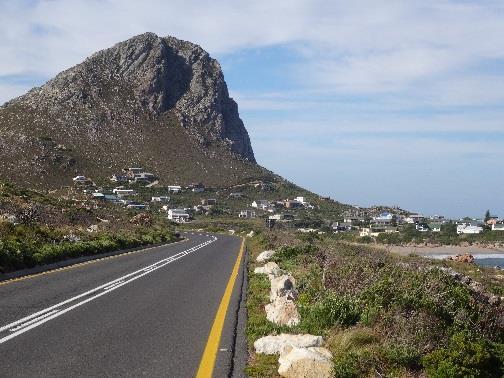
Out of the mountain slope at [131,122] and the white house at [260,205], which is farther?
the white house at [260,205]

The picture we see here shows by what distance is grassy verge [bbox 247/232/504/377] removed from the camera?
6.44m

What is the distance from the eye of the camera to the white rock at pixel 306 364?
255 inches

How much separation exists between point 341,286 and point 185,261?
51.7 feet

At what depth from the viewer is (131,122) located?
395 ft

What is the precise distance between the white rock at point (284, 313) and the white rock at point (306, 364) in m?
2.61

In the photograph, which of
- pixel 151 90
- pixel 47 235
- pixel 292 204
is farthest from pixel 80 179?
pixel 47 235

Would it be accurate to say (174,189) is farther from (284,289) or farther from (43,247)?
(284,289)

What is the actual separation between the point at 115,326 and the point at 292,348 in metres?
3.77

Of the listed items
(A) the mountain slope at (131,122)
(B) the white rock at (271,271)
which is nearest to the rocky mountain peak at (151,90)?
(A) the mountain slope at (131,122)

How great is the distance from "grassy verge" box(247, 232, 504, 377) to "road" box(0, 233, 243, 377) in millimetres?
709

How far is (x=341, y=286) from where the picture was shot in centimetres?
1097

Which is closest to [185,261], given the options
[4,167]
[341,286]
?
[341,286]

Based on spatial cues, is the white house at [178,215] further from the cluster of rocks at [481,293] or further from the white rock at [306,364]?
the white rock at [306,364]

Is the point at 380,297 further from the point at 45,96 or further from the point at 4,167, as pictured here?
the point at 45,96
